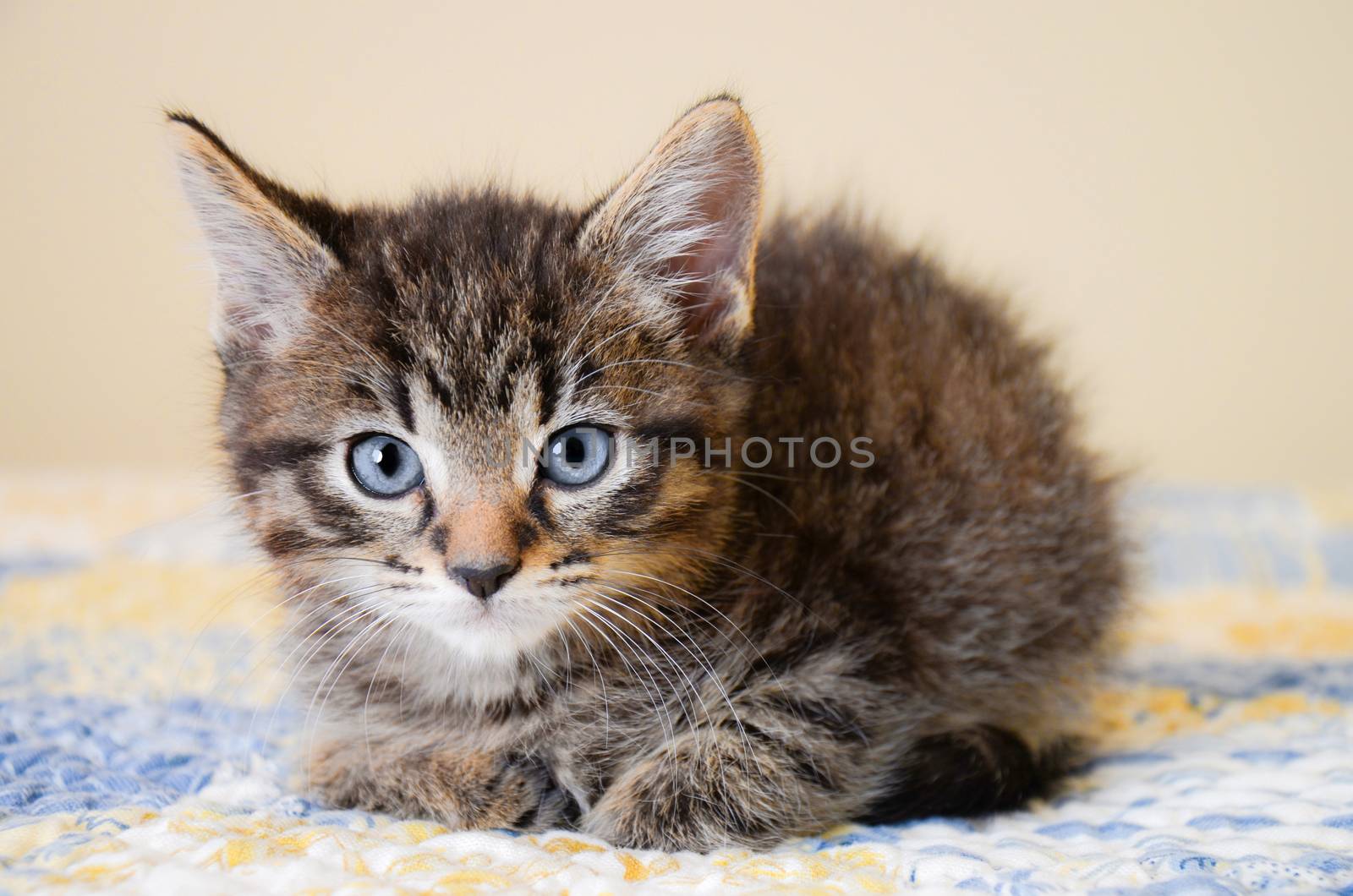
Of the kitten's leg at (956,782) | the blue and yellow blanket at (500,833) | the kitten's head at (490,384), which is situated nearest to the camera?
the blue and yellow blanket at (500,833)

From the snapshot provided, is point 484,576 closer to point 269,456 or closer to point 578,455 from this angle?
point 578,455

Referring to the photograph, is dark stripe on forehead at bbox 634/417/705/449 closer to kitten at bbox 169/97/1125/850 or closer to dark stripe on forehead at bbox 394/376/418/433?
kitten at bbox 169/97/1125/850

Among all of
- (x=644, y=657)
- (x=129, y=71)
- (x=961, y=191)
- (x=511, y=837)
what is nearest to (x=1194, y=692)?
(x=644, y=657)

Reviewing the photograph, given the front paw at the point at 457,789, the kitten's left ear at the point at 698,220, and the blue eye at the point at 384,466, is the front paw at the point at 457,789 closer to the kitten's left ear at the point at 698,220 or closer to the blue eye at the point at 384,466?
the blue eye at the point at 384,466

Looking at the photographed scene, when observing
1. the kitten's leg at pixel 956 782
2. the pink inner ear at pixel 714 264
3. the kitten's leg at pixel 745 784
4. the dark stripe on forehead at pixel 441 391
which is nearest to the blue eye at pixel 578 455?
the dark stripe on forehead at pixel 441 391

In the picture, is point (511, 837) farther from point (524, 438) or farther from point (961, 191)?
point (961, 191)

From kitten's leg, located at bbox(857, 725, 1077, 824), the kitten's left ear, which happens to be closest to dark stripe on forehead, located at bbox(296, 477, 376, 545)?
the kitten's left ear
